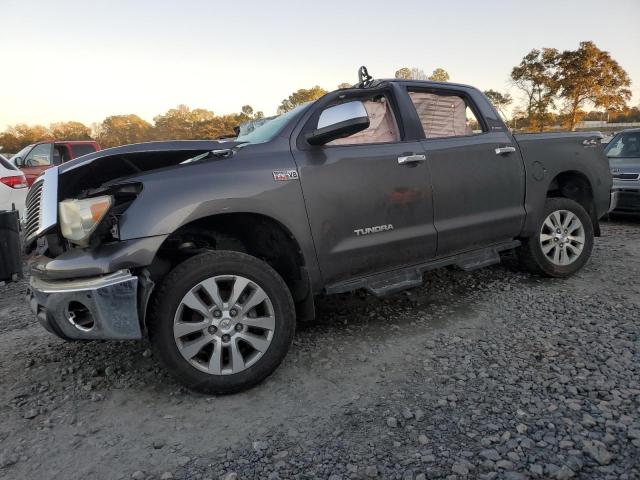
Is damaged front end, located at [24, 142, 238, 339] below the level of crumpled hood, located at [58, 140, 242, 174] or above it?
below

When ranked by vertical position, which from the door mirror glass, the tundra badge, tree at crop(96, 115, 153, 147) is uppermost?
tree at crop(96, 115, 153, 147)

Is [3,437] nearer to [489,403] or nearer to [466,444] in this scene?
[466,444]

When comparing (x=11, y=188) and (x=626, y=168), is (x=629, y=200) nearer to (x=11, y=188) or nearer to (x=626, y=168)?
(x=626, y=168)

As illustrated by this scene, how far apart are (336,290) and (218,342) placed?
0.85m

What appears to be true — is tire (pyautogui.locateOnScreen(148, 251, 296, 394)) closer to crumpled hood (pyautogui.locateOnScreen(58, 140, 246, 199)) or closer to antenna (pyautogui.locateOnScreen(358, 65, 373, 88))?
crumpled hood (pyautogui.locateOnScreen(58, 140, 246, 199))

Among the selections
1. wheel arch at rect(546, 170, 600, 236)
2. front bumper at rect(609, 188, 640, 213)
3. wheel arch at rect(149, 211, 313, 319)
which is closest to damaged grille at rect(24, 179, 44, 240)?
wheel arch at rect(149, 211, 313, 319)

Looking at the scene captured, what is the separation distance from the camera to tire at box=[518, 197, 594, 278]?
4070 millimetres

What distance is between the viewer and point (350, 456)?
1969mm

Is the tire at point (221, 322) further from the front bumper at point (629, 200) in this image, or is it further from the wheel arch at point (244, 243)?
the front bumper at point (629, 200)

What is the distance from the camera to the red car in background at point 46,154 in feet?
33.9

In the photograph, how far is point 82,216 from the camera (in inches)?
91.4

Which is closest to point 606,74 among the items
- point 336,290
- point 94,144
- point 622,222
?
point 622,222

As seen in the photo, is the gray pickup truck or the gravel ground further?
the gray pickup truck

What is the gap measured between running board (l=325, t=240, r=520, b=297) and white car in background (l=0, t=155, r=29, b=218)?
17.6ft
